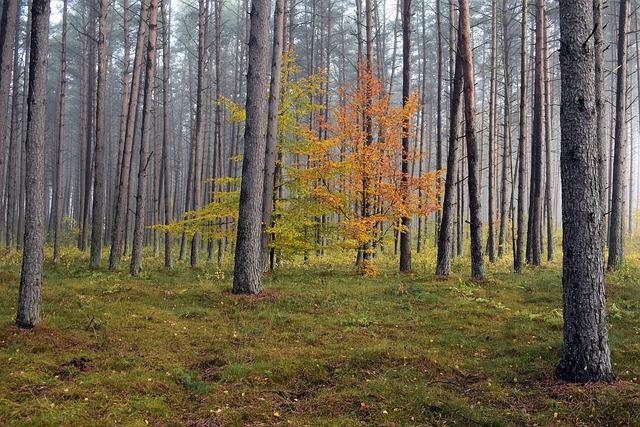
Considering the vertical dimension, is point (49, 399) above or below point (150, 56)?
below

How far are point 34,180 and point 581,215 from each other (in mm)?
7867

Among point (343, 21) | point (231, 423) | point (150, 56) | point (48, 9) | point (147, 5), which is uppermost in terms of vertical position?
point (343, 21)

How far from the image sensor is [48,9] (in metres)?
7.05

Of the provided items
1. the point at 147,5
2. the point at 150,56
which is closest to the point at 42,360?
the point at 150,56

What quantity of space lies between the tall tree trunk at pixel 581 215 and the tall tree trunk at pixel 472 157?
7208 mm

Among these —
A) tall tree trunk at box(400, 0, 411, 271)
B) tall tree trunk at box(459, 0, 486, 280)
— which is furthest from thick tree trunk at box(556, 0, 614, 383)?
tall tree trunk at box(400, 0, 411, 271)

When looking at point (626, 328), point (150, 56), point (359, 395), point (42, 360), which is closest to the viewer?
point (359, 395)

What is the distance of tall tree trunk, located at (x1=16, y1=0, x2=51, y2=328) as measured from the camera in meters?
6.86

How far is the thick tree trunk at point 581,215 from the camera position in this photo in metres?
5.24

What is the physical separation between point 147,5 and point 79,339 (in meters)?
12.8

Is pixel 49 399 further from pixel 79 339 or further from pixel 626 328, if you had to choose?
pixel 626 328

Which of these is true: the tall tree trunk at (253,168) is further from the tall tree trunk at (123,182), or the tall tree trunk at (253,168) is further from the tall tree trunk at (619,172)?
the tall tree trunk at (619,172)

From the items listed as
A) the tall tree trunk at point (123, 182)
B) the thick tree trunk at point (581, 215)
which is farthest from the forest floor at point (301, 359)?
the tall tree trunk at point (123, 182)

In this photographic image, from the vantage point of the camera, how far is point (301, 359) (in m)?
6.30
